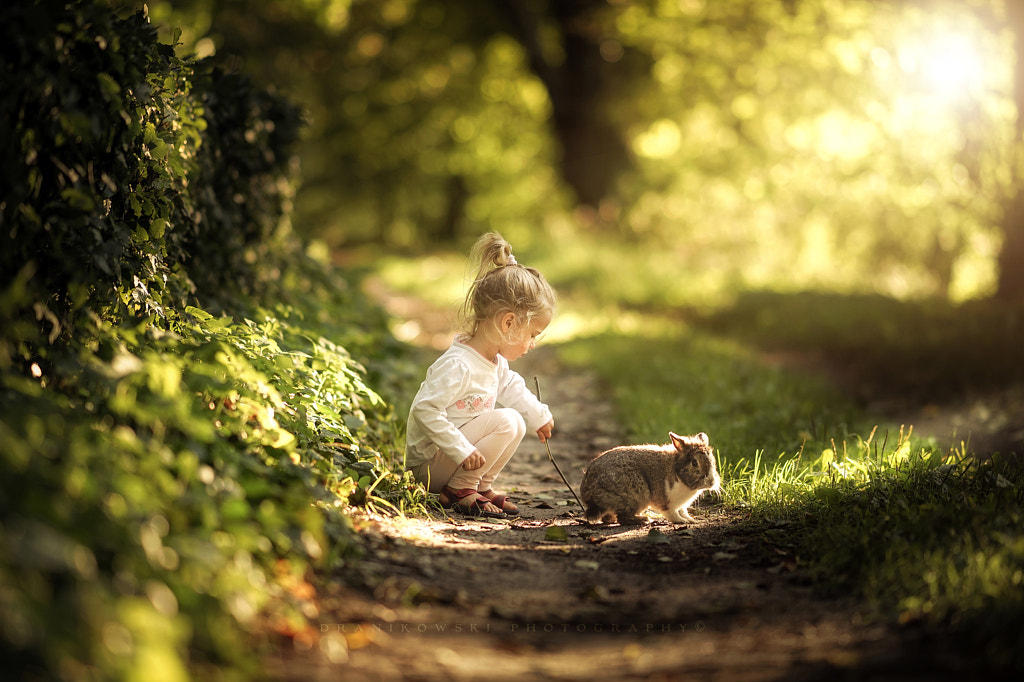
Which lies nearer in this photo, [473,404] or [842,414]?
[473,404]

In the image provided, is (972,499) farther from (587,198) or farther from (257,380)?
(587,198)

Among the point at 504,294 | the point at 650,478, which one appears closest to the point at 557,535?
the point at 650,478

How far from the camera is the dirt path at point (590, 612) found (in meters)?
2.80

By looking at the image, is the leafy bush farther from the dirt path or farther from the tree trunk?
the tree trunk

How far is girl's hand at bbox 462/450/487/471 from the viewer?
464cm

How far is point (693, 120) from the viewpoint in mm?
21984

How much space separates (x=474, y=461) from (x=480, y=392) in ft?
1.56

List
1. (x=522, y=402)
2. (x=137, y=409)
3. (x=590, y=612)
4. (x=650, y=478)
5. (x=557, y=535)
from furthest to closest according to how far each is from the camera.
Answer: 1. (x=522, y=402)
2. (x=650, y=478)
3. (x=557, y=535)
4. (x=590, y=612)
5. (x=137, y=409)

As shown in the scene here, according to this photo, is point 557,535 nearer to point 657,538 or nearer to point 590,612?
point 657,538

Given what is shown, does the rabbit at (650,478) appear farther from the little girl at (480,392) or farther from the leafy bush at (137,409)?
the leafy bush at (137,409)

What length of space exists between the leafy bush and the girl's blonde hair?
885mm

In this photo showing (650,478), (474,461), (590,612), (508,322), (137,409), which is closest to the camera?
(137,409)

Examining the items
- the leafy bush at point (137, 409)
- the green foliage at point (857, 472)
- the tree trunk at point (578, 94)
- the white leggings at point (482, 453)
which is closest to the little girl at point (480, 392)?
the white leggings at point (482, 453)

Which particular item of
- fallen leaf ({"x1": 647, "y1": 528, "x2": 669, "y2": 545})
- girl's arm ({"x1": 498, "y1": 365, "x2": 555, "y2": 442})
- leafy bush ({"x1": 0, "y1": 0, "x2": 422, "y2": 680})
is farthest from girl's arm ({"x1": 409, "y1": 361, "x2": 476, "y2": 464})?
fallen leaf ({"x1": 647, "y1": 528, "x2": 669, "y2": 545})
